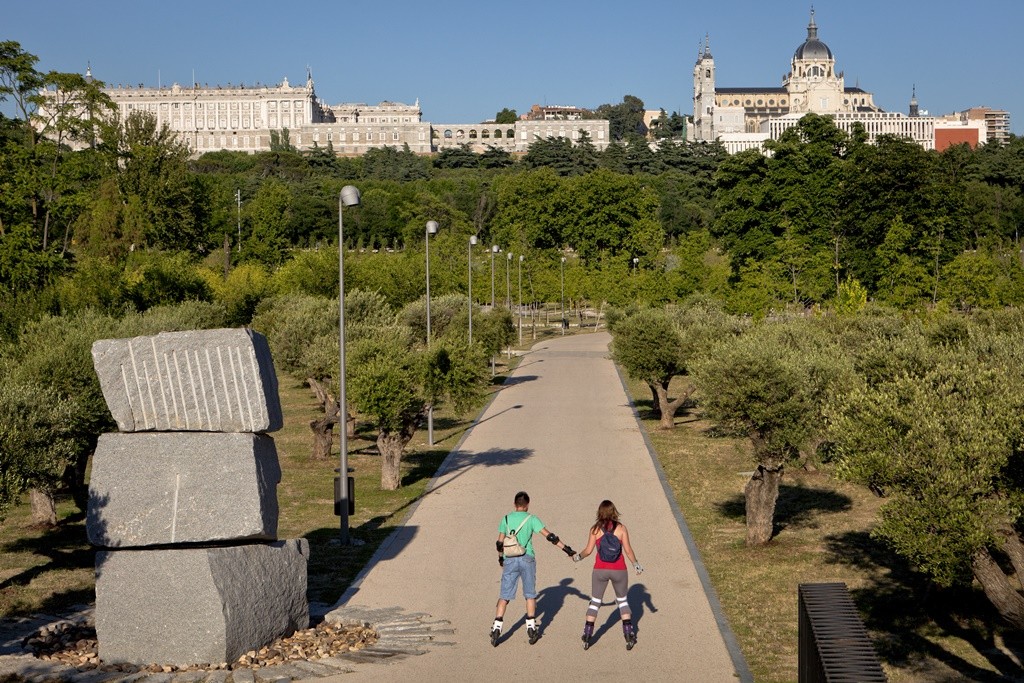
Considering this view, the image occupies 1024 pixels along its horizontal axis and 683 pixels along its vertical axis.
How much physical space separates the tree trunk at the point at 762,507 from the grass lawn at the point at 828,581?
25cm

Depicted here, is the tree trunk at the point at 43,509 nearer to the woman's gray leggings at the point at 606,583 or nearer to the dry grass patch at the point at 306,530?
the dry grass patch at the point at 306,530

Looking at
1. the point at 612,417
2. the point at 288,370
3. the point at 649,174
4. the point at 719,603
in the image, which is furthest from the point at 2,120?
the point at 649,174

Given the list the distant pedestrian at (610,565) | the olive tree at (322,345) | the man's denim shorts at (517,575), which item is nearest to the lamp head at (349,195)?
the man's denim shorts at (517,575)

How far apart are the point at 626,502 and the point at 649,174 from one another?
124 metres

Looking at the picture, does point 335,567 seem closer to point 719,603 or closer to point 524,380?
point 719,603

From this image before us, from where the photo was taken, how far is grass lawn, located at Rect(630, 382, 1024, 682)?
532 inches

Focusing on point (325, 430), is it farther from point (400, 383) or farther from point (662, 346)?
point (662, 346)

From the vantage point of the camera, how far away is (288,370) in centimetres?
3312

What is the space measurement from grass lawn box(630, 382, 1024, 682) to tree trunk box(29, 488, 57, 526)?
10.7m

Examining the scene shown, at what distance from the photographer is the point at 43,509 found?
2092 centimetres

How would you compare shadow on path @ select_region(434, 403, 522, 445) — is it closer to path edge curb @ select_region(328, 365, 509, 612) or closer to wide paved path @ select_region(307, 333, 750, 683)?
path edge curb @ select_region(328, 365, 509, 612)

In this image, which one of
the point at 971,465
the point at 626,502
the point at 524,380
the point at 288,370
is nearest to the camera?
the point at 971,465

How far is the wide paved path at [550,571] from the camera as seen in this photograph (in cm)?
1267

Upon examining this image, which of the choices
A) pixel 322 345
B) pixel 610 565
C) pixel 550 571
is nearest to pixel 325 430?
pixel 322 345
